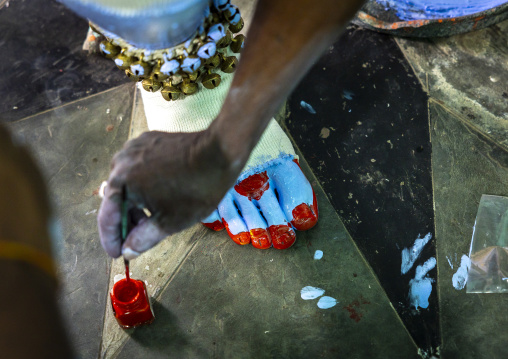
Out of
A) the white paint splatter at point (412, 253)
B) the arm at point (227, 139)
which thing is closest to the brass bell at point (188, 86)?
the arm at point (227, 139)

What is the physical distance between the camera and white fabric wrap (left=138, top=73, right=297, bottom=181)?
142cm

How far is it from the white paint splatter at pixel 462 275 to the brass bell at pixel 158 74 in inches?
45.3

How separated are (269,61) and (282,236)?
793mm

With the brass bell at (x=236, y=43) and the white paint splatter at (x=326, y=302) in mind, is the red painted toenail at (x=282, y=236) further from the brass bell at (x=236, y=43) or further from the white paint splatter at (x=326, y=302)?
the brass bell at (x=236, y=43)

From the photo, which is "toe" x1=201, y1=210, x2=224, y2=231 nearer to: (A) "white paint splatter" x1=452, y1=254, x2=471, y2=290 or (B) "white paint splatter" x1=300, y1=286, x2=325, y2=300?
(B) "white paint splatter" x1=300, y1=286, x2=325, y2=300

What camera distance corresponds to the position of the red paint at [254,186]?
1.53 metres

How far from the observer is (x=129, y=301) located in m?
1.36

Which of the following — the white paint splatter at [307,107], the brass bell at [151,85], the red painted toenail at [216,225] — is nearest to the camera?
the brass bell at [151,85]

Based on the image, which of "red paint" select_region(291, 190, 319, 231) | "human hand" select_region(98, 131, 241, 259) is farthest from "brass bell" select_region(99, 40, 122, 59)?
"red paint" select_region(291, 190, 319, 231)

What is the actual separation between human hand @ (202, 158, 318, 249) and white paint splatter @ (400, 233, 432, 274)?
333 mm

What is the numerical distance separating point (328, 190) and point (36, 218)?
4.02 ft

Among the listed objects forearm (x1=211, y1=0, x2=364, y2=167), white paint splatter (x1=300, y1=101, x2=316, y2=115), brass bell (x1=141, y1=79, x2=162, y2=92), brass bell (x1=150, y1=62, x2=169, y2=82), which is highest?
forearm (x1=211, y1=0, x2=364, y2=167)

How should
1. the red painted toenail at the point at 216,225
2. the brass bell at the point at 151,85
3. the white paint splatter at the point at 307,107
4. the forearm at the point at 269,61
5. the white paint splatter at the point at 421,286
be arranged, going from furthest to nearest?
1. the white paint splatter at the point at 307,107
2. the red painted toenail at the point at 216,225
3. the white paint splatter at the point at 421,286
4. the brass bell at the point at 151,85
5. the forearm at the point at 269,61

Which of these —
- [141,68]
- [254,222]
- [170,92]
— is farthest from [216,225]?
[141,68]
